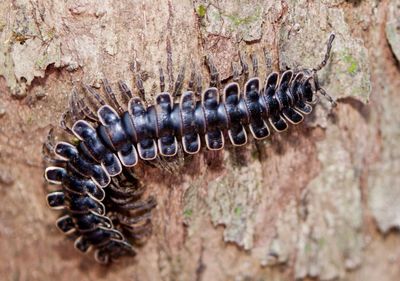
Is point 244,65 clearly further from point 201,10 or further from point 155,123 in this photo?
point 155,123

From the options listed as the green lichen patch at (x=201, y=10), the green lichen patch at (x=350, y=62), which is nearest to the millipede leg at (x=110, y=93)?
the green lichen patch at (x=201, y=10)

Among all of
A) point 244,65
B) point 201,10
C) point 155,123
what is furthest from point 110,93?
point 244,65

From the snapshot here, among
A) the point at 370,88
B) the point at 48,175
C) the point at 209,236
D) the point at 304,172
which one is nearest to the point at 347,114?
the point at 370,88

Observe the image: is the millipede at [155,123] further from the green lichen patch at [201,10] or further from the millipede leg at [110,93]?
the green lichen patch at [201,10]

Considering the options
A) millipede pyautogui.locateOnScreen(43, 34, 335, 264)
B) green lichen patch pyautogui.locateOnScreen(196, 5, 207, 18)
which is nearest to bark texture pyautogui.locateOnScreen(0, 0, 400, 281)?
green lichen patch pyautogui.locateOnScreen(196, 5, 207, 18)

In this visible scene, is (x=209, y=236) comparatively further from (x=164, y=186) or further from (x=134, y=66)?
(x=134, y=66)

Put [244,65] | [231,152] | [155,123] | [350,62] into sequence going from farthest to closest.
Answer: [231,152]
[350,62]
[244,65]
[155,123]
